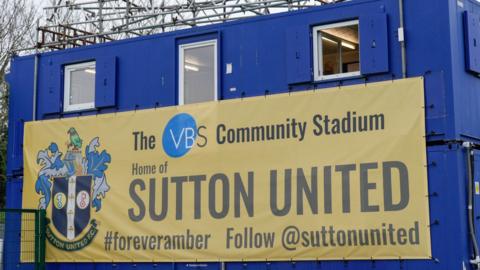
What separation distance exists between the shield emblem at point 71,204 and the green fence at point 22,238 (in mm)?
351

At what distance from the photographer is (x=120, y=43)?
13.5 metres

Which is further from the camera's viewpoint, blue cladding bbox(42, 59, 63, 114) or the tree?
the tree

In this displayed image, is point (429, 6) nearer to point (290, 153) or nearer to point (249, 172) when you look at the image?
point (290, 153)

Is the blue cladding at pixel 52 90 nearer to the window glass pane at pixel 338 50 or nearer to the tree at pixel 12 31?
the window glass pane at pixel 338 50

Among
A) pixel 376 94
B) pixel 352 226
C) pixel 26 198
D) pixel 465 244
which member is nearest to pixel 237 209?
pixel 352 226

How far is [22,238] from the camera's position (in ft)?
45.5

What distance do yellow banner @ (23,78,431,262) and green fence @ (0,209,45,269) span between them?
0.19 m

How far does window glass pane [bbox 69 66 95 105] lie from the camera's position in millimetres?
13836

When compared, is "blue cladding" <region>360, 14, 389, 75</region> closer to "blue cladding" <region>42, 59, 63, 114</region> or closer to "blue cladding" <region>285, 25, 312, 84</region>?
"blue cladding" <region>285, 25, 312, 84</region>

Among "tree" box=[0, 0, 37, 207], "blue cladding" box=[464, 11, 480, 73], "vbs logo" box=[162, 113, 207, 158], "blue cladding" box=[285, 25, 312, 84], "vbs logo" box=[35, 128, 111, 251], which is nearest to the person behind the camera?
"blue cladding" box=[464, 11, 480, 73]

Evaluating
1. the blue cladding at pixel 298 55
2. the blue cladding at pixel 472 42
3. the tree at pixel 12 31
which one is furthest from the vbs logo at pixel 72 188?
the tree at pixel 12 31

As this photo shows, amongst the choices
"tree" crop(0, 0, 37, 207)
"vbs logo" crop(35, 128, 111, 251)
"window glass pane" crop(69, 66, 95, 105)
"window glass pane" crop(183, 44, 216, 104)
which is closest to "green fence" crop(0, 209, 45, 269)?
"vbs logo" crop(35, 128, 111, 251)

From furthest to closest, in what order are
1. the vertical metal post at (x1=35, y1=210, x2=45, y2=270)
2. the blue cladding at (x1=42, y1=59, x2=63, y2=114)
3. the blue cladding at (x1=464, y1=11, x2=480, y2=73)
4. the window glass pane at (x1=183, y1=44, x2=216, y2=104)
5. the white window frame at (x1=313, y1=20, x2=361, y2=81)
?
the blue cladding at (x1=42, y1=59, x2=63, y2=114) < the vertical metal post at (x1=35, y1=210, x2=45, y2=270) < the window glass pane at (x1=183, y1=44, x2=216, y2=104) < the white window frame at (x1=313, y1=20, x2=361, y2=81) < the blue cladding at (x1=464, y1=11, x2=480, y2=73)

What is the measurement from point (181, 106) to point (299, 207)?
277 cm
